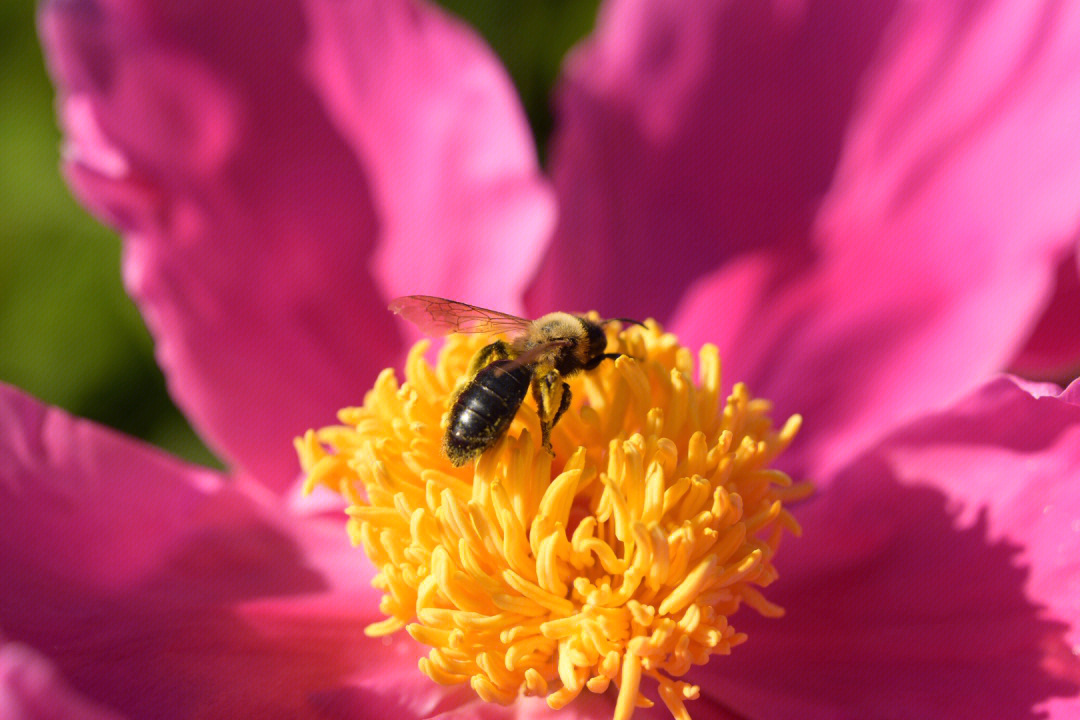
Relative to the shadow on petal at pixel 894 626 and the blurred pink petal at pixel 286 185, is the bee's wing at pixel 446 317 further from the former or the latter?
the shadow on petal at pixel 894 626

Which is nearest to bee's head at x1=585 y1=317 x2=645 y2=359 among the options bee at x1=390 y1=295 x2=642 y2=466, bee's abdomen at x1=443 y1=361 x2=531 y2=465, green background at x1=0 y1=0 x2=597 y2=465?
bee at x1=390 y1=295 x2=642 y2=466

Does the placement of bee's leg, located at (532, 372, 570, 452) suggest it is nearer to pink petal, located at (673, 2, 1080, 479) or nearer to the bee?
the bee

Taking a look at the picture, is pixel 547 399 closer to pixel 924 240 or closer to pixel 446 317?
pixel 446 317

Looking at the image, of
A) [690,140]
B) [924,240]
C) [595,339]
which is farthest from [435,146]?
[924,240]

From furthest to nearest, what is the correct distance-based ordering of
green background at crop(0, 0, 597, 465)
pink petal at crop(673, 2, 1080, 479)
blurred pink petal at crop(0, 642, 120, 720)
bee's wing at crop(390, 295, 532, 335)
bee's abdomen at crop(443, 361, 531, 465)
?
green background at crop(0, 0, 597, 465) < pink petal at crop(673, 2, 1080, 479) < bee's wing at crop(390, 295, 532, 335) < bee's abdomen at crop(443, 361, 531, 465) < blurred pink petal at crop(0, 642, 120, 720)

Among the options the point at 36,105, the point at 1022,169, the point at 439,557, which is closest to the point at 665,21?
the point at 1022,169

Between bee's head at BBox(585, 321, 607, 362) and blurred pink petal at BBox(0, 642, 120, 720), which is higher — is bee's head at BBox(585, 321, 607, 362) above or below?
above
